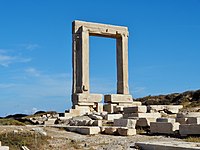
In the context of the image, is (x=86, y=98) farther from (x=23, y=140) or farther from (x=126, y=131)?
(x=23, y=140)

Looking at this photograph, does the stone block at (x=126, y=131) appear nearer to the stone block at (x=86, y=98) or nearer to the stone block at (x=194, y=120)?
the stone block at (x=194, y=120)

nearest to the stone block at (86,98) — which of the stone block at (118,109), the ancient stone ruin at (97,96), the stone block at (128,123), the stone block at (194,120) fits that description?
the ancient stone ruin at (97,96)

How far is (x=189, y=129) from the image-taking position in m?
13.8

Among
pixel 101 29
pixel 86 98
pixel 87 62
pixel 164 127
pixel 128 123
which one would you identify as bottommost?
pixel 164 127

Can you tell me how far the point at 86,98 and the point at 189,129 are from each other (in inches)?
554

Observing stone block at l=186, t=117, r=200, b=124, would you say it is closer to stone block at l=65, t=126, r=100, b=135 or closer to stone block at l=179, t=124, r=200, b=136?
stone block at l=179, t=124, r=200, b=136

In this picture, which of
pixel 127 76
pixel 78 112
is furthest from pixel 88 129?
pixel 127 76

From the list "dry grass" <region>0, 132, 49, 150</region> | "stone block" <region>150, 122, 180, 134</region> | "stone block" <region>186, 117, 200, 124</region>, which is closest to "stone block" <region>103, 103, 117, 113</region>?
"stone block" <region>150, 122, 180, 134</region>

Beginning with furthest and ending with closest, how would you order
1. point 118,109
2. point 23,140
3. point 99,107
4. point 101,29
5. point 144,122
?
1. point 101,29
2. point 99,107
3. point 118,109
4. point 144,122
5. point 23,140

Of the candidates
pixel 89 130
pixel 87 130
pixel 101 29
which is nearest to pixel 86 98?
pixel 101 29

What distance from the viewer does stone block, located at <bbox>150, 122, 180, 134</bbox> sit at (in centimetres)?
1487

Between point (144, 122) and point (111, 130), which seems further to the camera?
point (144, 122)

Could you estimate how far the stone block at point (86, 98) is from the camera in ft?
88.8

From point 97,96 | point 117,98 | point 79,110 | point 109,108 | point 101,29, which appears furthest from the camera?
point 101,29
